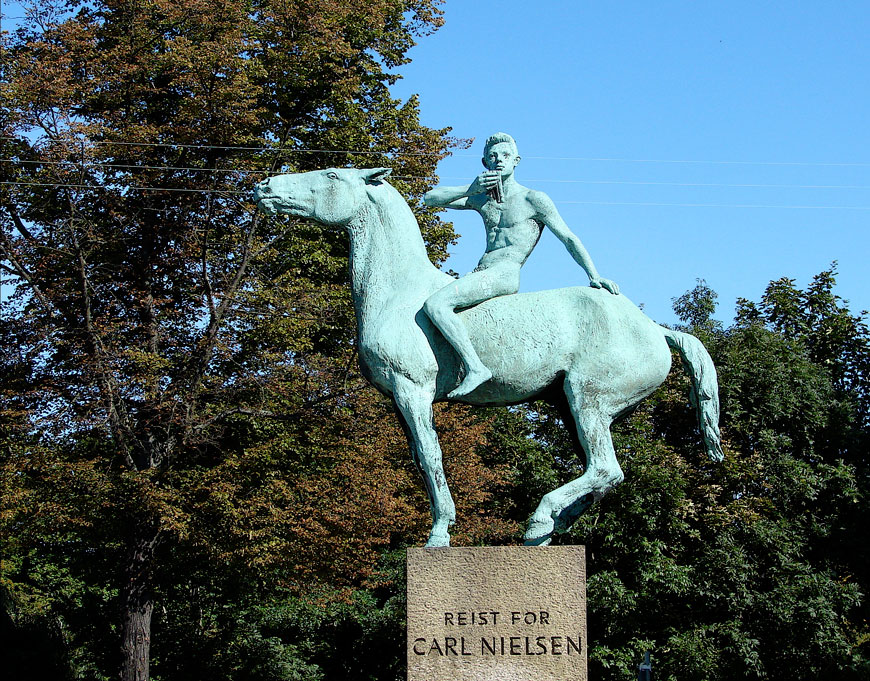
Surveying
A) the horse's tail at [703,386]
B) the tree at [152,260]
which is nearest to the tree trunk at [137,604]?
the tree at [152,260]

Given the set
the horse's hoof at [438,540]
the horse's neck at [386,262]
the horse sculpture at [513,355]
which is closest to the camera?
the horse's hoof at [438,540]

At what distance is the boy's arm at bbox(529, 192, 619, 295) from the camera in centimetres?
777

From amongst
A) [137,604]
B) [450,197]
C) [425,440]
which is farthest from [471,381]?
[137,604]

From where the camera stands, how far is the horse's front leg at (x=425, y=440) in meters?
7.34

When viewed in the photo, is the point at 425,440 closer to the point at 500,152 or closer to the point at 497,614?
the point at 497,614

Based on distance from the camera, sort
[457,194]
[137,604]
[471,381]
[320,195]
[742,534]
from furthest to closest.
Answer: [742,534] → [137,604] → [457,194] → [320,195] → [471,381]

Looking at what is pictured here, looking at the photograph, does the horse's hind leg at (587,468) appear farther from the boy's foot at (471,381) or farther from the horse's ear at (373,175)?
the horse's ear at (373,175)

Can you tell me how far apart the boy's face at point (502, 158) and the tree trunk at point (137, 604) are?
12.3 metres

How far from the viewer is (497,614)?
6867 millimetres

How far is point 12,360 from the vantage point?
18.3 m

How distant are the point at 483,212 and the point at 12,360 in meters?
12.8

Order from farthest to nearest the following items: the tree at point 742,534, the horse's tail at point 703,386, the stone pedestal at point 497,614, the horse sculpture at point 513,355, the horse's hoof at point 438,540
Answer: the tree at point 742,534 → the horse's tail at point 703,386 → the horse sculpture at point 513,355 → the horse's hoof at point 438,540 → the stone pedestal at point 497,614

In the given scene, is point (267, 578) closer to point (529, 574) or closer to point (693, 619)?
point (693, 619)

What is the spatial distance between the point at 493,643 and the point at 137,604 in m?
12.9
